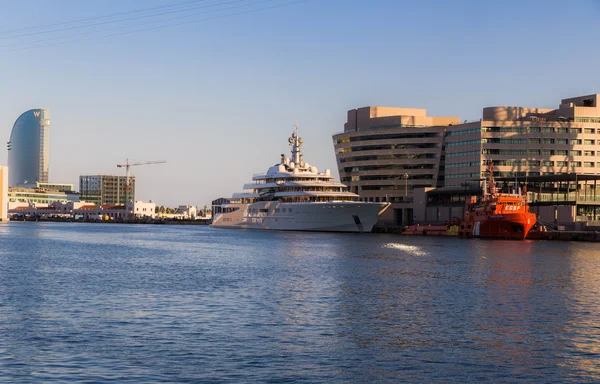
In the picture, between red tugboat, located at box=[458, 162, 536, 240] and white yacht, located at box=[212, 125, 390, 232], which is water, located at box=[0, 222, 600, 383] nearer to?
red tugboat, located at box=[458, 162, 536, 240]

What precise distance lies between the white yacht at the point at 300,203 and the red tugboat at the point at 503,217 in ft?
77.3

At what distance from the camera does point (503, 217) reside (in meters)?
138

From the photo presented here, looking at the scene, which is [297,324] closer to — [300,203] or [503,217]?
[503,217]

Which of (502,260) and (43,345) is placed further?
(502,260)

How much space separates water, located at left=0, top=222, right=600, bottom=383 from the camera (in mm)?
28312

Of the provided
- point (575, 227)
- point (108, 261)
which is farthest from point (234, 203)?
point (108, 261)

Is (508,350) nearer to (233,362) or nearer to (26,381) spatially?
(233,362)

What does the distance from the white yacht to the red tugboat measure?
23.6 metres

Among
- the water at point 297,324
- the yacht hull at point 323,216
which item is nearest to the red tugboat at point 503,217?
the yacht hull at point 323,216

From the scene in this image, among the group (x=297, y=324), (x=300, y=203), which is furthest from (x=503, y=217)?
(x=297, y=324)

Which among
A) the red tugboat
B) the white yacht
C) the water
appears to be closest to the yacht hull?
the white yacht

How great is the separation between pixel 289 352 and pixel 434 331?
29.1 feet

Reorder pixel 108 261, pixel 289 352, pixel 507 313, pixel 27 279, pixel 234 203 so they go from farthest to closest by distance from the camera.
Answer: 1. pixel 234 203
2. pixel 108 261
3. pixel 27 279
4. pixel 507 313
5. pixel 289 352

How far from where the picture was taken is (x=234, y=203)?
652ft
